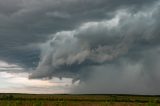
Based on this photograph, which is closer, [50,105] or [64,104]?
[64,104]

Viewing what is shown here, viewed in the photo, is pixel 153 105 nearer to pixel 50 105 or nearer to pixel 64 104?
pixel 64 104

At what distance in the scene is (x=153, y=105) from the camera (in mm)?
40688

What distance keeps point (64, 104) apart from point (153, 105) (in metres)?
16.3

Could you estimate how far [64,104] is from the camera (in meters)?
52.3

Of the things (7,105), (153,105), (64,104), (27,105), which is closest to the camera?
(153,105)

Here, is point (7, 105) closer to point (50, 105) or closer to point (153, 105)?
point (50, 105)

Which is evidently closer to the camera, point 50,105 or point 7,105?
point 7,105

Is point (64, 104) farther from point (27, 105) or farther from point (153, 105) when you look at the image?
point (153, 105)

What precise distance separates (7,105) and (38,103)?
4.21 m

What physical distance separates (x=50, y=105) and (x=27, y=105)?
13.3 ft

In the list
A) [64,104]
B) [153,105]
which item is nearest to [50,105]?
[64,104]

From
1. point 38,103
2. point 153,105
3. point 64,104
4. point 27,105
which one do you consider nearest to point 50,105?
point 27,105

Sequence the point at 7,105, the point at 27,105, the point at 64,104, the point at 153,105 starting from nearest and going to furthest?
the point at 153,105 → the point at 7,105 → the point at 64,104 → the point at 27,105

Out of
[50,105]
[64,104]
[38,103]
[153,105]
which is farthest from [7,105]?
[153,105]
